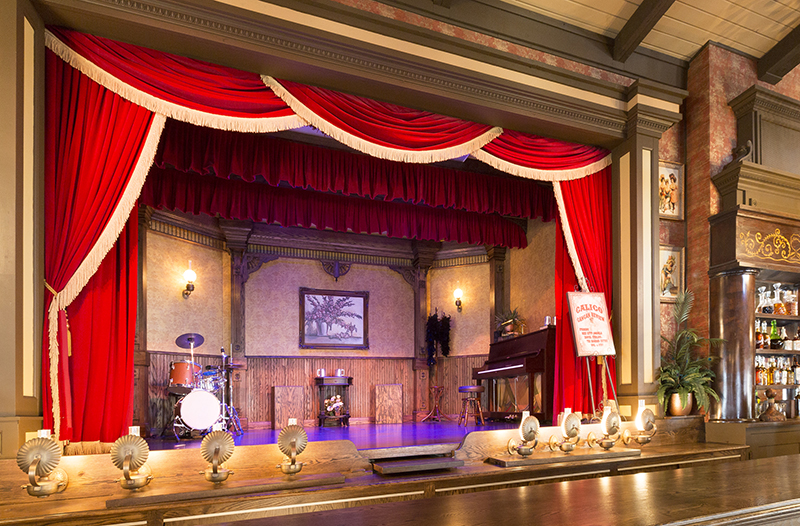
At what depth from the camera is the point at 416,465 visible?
13.8 feet

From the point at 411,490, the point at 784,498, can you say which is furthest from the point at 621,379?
the point at 784,498

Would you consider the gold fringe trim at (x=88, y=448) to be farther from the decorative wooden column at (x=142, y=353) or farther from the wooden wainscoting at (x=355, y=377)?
the wooden wainscoting at (x=355, y=377)

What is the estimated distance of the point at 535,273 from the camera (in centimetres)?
964

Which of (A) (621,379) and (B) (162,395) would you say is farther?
(B) (162,395)

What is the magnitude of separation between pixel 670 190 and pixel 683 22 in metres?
1.81

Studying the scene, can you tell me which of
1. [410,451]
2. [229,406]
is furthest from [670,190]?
[229,406]

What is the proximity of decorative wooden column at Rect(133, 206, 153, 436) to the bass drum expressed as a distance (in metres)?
1.86

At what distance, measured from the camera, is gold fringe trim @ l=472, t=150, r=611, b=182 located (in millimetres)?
5543

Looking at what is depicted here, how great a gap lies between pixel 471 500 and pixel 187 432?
630cm

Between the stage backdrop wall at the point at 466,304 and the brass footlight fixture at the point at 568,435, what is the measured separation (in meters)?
5.55

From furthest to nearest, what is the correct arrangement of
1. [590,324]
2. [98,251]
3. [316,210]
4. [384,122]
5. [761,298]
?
[316,210]
[761,298]
[590,324]
[384,122]
[98,251]

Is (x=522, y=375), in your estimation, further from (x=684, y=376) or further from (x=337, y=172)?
(x=337, y=172)

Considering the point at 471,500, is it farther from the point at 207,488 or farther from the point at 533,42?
the point at 533,42

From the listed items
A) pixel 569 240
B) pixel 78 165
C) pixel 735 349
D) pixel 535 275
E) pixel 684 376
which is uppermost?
pixel 78 165
